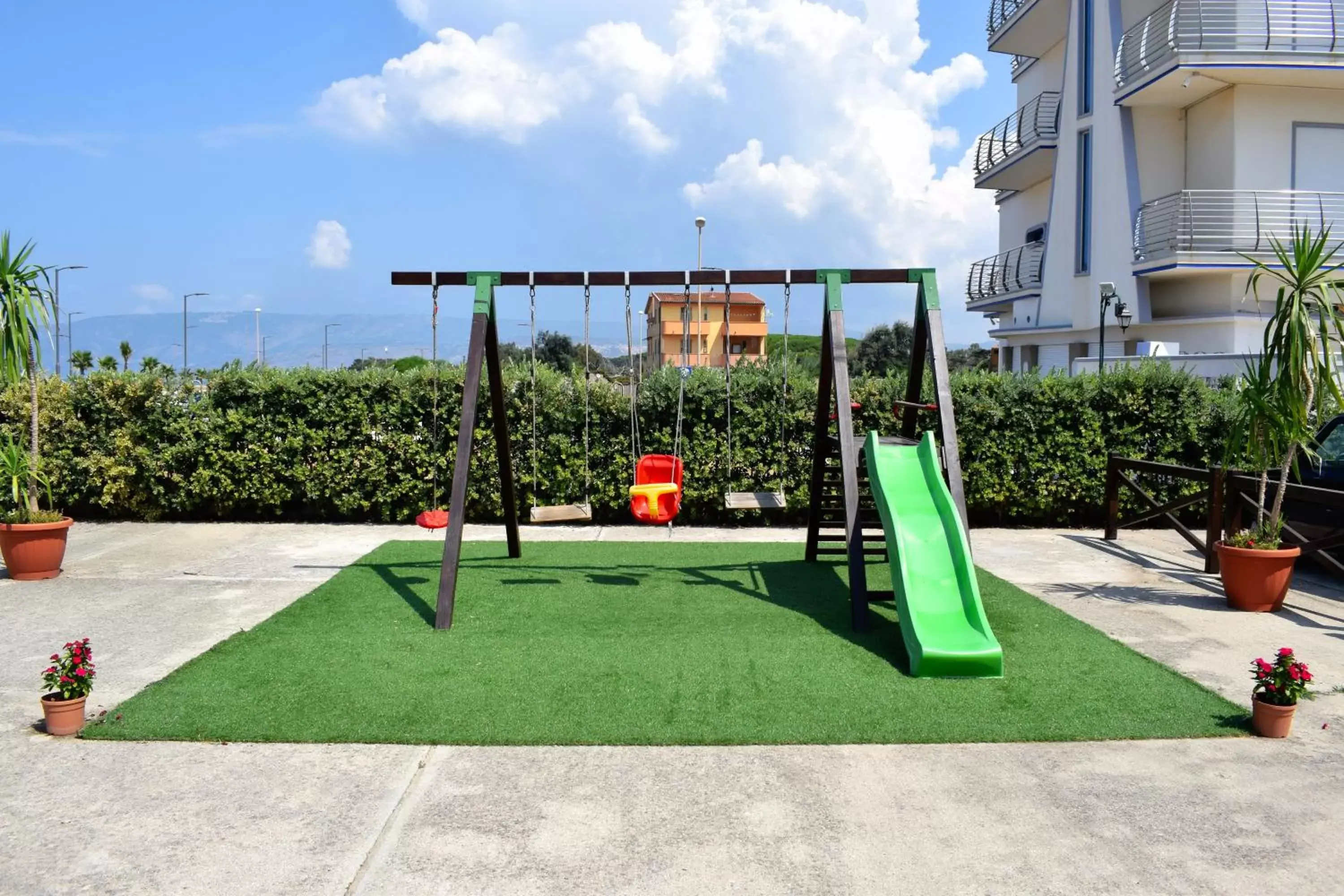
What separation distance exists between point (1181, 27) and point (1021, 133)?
6.36 meters

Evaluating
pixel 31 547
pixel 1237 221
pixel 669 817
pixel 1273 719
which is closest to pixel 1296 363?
pixel 1273 719

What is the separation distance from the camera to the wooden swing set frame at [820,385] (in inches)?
290

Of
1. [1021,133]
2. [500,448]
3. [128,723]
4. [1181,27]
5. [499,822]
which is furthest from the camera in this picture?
[1021,133]

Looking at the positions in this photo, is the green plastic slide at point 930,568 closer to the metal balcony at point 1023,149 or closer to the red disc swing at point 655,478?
the red disc swing at point 655,478

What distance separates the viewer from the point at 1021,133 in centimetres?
2384

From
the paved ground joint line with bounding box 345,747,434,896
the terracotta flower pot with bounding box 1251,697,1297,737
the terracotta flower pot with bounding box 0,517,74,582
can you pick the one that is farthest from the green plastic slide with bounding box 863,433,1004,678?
the terracotta flower pot with bounding box 0,517,74,582

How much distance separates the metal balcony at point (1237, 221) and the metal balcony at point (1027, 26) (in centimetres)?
733

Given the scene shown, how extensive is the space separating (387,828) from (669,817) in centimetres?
121

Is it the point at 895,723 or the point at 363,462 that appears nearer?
the point at 895,723

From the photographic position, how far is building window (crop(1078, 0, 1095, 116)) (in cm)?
2062

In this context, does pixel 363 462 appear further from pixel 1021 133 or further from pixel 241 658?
pixel 1021 133

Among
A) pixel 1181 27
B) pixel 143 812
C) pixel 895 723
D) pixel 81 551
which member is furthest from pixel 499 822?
pixel 1181 27

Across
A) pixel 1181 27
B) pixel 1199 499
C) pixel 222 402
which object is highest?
pixel 1181 27

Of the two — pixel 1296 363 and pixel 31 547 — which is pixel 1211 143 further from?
pixel 31 547
